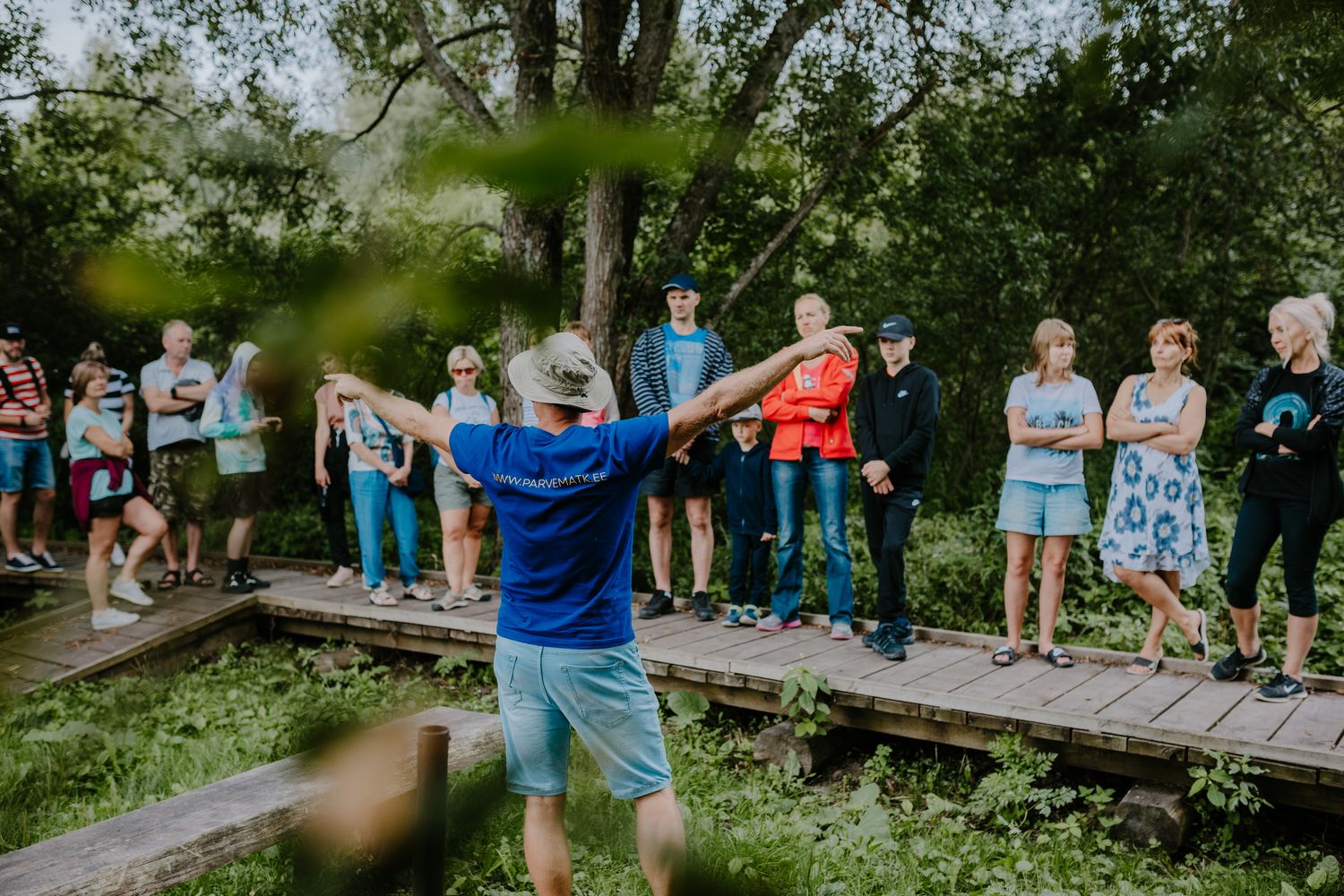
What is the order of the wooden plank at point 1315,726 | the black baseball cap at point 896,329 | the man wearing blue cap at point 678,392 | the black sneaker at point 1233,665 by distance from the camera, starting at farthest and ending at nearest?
the man wearing blue cap at point 678,392, the black baseball cap at point 896,329, the black sneaker at point 1233,665, the wooden plank at point 1315,726

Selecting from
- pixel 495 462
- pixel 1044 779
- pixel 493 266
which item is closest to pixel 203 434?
pixel 493 266

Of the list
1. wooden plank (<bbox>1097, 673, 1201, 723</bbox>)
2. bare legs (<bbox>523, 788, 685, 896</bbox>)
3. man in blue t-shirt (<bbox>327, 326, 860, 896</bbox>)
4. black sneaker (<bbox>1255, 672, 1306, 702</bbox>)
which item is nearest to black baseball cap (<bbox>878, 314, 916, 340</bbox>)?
wooden plank (<bbox>1097, 673, 1201, 723</bbox>)

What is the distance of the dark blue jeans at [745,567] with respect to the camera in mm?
6066

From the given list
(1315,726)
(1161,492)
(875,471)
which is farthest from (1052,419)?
(1315,726)

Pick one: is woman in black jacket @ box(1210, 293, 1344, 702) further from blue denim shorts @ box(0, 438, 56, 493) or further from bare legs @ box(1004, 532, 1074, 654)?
blue denim shorts @ box(0, 438, 56, 493)

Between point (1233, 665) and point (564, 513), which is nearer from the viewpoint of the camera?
point (564, 513)

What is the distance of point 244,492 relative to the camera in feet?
3.47

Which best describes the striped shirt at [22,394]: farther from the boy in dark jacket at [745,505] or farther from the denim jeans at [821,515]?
the boy in dark jacket at [745,505]

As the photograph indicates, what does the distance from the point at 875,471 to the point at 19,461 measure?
4.35 meters

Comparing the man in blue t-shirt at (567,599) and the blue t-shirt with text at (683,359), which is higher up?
the blue t-shirt with text at (683,359)

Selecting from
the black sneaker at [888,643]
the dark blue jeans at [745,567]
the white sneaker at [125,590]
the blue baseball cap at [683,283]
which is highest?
the blue baseball cap at [683,283]

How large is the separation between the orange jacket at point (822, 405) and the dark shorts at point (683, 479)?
0.58 m

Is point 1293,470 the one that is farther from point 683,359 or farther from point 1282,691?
point 683,359

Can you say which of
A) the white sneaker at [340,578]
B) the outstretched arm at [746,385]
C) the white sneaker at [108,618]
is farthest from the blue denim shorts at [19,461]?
the white sneaker at [340,578]
